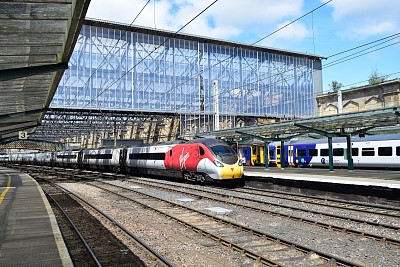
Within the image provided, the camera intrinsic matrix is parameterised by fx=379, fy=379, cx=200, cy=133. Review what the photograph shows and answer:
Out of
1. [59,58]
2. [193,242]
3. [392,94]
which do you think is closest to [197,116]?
[392,94]

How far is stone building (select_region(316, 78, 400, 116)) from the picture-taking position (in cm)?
3691

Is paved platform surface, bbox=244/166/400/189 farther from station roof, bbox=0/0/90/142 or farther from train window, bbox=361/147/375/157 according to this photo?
station roof, bbox=0/0/90/142

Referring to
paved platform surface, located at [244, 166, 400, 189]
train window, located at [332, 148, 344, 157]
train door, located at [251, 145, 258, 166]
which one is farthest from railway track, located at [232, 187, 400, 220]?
train door, located at [251, 145, 258, 166]

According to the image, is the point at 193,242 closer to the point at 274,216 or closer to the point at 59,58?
the point at 274,216

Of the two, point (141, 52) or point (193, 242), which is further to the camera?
point (141, 52)

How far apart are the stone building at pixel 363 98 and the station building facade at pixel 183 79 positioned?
7.58ft

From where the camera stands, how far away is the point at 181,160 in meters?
21.8

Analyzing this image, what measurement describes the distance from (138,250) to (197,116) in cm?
4322

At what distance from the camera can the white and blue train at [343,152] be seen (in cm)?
2808

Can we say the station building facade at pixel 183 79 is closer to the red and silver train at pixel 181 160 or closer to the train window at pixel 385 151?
the red and silver train at pixel 181 160

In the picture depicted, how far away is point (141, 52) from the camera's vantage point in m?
47.1

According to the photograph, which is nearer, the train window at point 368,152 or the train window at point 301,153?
the train window at point 368,152

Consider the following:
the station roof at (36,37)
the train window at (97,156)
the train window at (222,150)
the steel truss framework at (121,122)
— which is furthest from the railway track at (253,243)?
the steel truss framework at (121,122)

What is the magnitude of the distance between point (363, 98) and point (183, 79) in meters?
21.9
